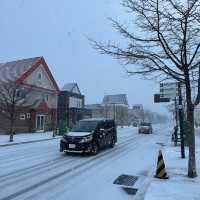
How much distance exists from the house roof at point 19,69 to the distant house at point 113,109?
114ft

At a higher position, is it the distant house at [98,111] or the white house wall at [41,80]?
the white house wall at [41,80]

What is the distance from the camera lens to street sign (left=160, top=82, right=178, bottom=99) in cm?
1611

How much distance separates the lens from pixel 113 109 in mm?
99438

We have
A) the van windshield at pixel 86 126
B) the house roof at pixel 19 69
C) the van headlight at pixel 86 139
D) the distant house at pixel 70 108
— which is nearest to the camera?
the van headlight at pixel 86 139

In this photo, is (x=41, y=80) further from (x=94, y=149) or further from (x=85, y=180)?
(x=85, y=180)

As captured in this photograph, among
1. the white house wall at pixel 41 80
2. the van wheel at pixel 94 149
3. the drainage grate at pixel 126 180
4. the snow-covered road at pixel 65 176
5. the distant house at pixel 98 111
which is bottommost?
the drainage grate at pixel 126 180

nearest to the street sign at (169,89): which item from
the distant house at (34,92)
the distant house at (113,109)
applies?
the distant house at (34,92)

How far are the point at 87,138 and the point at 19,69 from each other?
28.7m

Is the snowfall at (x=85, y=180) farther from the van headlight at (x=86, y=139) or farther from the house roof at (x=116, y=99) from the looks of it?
the house roof at (x=116, y=99)

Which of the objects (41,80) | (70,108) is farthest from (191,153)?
(70,108)

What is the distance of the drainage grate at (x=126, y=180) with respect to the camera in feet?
33.7

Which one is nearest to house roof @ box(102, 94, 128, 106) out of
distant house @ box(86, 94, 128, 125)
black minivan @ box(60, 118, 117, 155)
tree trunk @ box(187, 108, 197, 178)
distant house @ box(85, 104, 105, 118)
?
distant house @ box(86, 94, 128, 125)

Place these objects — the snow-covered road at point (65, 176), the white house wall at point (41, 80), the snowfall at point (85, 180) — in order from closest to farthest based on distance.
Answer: the snowfall at point (85, 180) → the snow-covered road at point (65, 176) → the white house wall at point (41, 80)

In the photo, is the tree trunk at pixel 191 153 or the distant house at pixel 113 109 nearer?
the tree trunk at pixel 191 153
